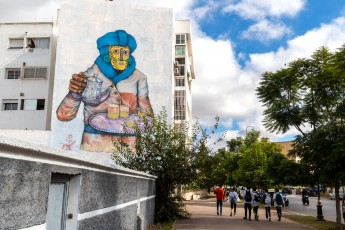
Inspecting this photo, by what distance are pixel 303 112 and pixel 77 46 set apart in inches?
926

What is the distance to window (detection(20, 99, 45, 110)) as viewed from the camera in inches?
1448

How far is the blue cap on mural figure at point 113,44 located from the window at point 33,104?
278 inches

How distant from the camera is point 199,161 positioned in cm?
1806

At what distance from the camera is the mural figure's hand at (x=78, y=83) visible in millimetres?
34375

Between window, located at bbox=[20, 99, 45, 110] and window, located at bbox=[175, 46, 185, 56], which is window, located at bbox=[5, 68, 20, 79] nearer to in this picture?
window, located at bbox=[20, 99, 45, 110]

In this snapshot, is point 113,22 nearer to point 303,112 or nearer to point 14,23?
point 14,23

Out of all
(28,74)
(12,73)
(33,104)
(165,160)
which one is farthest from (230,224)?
(12,73)

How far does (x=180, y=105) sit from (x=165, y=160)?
26.6m

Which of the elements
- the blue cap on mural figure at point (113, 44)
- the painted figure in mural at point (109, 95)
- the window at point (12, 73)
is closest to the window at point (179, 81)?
the painted figure in mural at point (109, 95)

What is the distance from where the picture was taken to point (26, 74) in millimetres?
37156

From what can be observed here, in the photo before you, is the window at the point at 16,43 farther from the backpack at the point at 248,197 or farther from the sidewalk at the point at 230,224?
the backpack at the point at 248,197

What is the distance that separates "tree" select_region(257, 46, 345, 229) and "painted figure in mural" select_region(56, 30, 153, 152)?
14765mm

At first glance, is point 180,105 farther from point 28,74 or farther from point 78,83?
point 28,74

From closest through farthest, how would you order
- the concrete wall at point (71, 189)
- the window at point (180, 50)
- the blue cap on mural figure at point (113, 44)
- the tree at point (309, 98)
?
the concrete wall at point (71, 189), the tree at point (309, 98), the blue cap on mural figure at point (113, 44), the window at point (180, 50)
